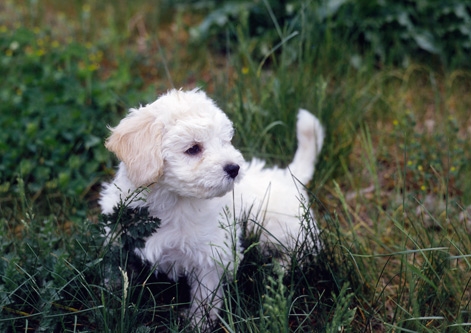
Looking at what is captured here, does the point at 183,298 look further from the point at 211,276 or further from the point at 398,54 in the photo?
the point at 398,54

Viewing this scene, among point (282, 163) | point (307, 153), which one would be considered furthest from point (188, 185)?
point (282, 163)

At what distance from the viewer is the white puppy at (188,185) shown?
2.64 meters

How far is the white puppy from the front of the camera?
8.67 ft

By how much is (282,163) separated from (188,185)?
5.03 ft

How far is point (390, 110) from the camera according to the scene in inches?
187

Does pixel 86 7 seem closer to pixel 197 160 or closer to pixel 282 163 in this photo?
pixel 282 163

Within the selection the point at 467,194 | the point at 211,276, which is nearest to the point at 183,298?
the point at 211,276

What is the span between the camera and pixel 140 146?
2.64 m

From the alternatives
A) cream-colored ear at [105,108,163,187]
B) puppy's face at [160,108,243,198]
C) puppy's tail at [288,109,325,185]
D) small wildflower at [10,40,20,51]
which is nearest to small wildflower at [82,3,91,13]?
small wildflower at [10,40,20,51]

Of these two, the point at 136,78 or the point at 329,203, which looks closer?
the point at 329,203

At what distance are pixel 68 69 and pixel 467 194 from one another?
10.6ft

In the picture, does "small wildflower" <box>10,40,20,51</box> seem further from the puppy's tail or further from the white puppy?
the puppy's tail

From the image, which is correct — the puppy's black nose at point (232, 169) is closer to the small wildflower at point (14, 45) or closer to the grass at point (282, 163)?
the grass at point (282, 163)

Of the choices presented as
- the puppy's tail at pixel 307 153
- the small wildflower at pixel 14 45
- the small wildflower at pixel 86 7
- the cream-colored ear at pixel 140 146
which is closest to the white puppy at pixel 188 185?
the cream-colored ear at pixel 140 146
